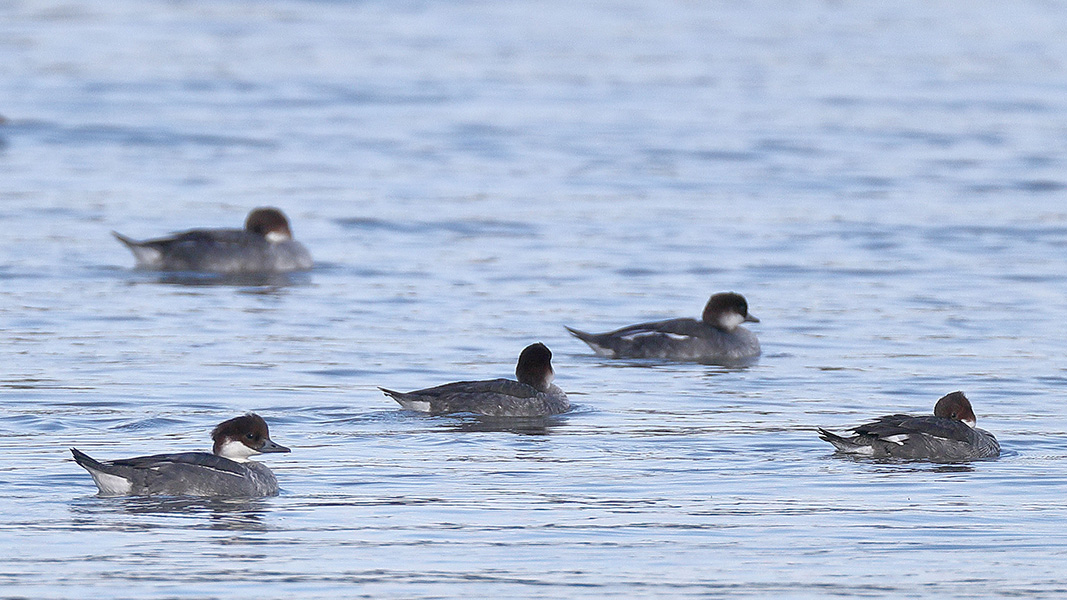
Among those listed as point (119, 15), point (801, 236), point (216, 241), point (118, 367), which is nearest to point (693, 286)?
point (801, 236)

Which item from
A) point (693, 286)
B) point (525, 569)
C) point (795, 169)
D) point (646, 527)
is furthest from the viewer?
point (795, 169)

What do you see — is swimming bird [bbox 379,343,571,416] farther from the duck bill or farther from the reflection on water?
the duck bill

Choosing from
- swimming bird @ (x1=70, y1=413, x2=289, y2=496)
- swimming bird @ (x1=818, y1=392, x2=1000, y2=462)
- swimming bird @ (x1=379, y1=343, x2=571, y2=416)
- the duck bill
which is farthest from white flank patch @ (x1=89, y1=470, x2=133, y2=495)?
swimming bird @ (x1=818, y1=392, x2=1000, y2=462)

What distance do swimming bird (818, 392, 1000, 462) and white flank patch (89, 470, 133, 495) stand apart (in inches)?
185

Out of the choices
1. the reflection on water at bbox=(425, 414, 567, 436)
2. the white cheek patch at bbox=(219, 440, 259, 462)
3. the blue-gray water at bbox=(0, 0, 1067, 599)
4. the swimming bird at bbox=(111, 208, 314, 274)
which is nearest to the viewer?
the blue-gray water at bbox=(0, 0, 1067, 599)

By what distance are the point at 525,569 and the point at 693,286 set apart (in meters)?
11.6

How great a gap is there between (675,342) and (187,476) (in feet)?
23.4

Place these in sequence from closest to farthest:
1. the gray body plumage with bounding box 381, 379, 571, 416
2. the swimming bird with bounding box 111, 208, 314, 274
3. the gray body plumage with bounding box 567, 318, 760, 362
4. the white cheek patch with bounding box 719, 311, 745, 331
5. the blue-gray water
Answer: the blue-gray water → the gray body plumage with bounding box 381, 379, 571, 416 → the gray body plumage with bounding box 567, 318, 760, 362 → the white cheek patch with bounding box 719, 311, 745, 331 → the swimming bird with bounding box 111, 208, 314, 274

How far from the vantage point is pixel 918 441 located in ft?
45.3

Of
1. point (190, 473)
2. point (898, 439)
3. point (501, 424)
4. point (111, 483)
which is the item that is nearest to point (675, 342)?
point (501, 424)

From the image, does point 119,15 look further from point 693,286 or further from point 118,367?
point 118,367

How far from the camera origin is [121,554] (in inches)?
426

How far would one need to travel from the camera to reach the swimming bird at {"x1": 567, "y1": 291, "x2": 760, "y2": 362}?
18297mm

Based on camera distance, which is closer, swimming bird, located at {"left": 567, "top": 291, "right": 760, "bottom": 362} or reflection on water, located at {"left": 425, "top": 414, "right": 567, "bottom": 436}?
reflection on water, located at {"left": 425, "top": 414, "right": 567, "bottom": 436}
